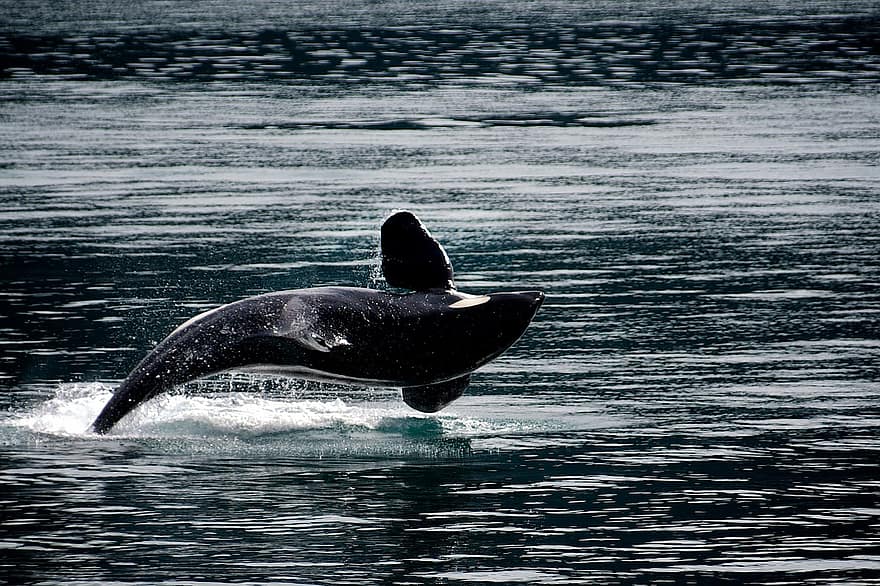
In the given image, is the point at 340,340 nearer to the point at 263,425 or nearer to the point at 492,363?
the point at 263,425

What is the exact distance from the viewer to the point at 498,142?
42156 mm

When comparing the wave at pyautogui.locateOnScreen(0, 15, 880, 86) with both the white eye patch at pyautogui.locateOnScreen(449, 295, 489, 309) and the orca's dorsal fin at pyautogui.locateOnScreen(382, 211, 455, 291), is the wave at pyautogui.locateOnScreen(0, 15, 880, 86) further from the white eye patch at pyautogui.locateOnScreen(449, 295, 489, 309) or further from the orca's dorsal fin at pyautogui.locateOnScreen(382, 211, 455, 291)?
the white eye patch at pyautogui.locateOnScreen(449, 295, 489, 309)

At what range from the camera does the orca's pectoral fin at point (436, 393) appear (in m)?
16.6

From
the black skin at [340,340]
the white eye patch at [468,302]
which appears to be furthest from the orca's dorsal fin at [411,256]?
the white eye patch at [468,302]

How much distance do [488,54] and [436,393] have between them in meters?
57.4

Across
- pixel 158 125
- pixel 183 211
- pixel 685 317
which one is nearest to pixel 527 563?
A: pixel 685 317

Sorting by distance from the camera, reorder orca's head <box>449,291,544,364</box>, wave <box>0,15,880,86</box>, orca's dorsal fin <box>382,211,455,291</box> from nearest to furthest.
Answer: orca's head <box>449,291,544,364</box>
orca's dorsal fin <box>382,211,455,291</box>
wave <box>0,15,880,86</box>

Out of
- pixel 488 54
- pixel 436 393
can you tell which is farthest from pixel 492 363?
pixel 488 54

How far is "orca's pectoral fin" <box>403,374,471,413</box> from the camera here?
54.3 ft

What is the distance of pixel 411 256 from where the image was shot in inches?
641

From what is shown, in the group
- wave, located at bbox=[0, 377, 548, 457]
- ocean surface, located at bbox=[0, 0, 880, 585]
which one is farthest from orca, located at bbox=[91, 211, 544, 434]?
ocean surface, located at bbox=[0, 0, 880, 585]

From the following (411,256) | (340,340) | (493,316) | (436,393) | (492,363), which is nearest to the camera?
(340,340)

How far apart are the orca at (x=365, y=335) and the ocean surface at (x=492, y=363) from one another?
2.22 feet

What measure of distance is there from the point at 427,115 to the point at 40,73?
2203cm
